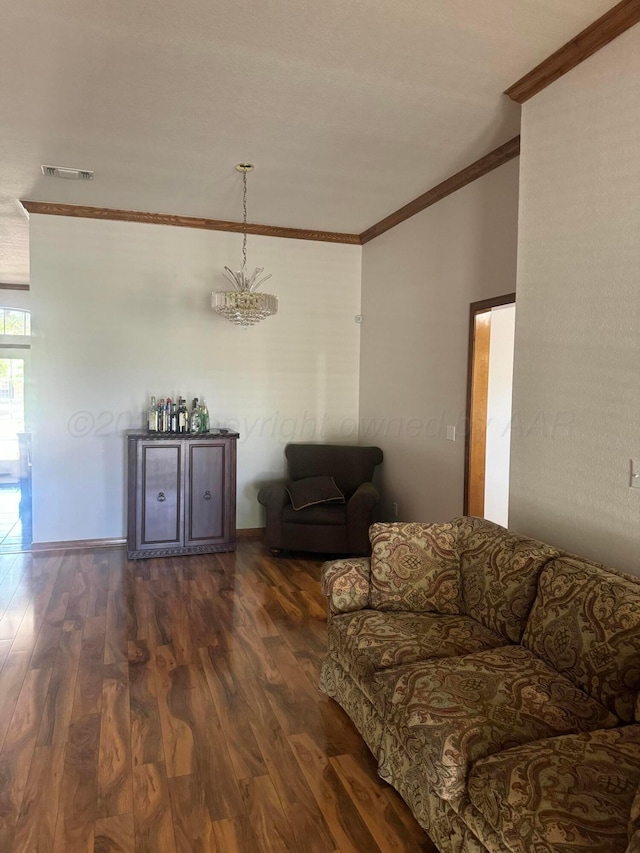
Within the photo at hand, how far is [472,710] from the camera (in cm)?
177

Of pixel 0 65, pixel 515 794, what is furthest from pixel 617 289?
pixel 0 65

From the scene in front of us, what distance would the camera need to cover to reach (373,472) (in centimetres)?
539

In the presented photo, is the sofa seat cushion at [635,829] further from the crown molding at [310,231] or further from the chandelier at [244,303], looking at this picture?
the chandelier at [244,303]

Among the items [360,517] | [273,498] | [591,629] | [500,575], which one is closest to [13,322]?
[273,498]

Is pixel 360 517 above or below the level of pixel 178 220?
below

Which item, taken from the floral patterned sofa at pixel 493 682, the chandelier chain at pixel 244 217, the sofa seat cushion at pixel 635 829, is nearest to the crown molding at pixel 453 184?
the chandelier chain at pixel 244 217

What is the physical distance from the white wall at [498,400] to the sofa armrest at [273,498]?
5.56 ft

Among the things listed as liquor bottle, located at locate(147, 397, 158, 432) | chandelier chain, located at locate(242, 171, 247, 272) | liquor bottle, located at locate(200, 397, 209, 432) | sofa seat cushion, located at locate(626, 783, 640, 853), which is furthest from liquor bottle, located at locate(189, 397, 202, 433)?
sofa seat cushion, located at locate(626, 783, 640, 853)

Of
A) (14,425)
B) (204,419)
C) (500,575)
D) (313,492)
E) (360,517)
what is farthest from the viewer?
(14,425)

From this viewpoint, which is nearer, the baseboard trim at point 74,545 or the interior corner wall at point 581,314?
the interior corner wall at point 581,314

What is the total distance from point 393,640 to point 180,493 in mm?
2990

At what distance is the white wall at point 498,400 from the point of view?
414 centimetres

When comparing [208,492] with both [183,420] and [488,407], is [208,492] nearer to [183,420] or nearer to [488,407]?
[183,420]

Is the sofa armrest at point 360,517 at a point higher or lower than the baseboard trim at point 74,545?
higher
